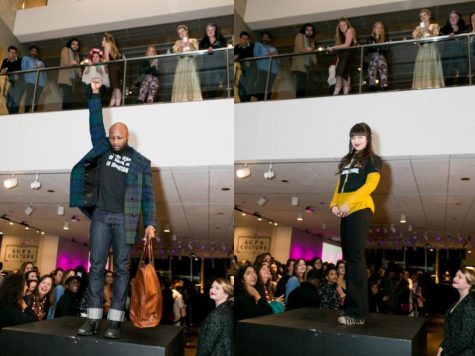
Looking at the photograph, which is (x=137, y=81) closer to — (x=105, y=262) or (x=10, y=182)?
(x=10, y=182)

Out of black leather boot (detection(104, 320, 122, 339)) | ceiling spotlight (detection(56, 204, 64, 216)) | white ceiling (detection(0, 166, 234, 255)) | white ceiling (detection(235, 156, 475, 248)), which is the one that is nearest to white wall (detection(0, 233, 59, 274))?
white ceiling (detection(0, 166, 234, 255))

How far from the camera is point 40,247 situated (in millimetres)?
12820

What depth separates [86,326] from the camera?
2615 mm

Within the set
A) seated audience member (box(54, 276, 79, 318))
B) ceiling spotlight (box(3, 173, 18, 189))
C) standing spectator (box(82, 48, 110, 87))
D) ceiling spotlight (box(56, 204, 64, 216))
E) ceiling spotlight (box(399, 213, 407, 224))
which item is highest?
standing spectator (box(82, 48, 110, 87))

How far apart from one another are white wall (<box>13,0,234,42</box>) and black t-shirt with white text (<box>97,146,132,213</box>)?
548 centimetres

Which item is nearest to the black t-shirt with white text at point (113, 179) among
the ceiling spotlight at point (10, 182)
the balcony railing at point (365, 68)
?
the balcony railing at point (365, 68)

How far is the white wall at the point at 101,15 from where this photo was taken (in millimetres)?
8016

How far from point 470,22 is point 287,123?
244cm

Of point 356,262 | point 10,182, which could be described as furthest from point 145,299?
point 10,182

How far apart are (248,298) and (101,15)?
6936 mm

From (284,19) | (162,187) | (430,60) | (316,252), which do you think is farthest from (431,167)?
(316,252)

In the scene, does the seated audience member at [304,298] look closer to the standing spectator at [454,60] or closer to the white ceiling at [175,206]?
the white ceiling at [175,206]

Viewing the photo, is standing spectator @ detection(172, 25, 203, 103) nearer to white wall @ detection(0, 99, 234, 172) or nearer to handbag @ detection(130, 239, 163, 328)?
white wall @ detection(0, 99, 234, 172)

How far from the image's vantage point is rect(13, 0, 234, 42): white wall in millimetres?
8016
